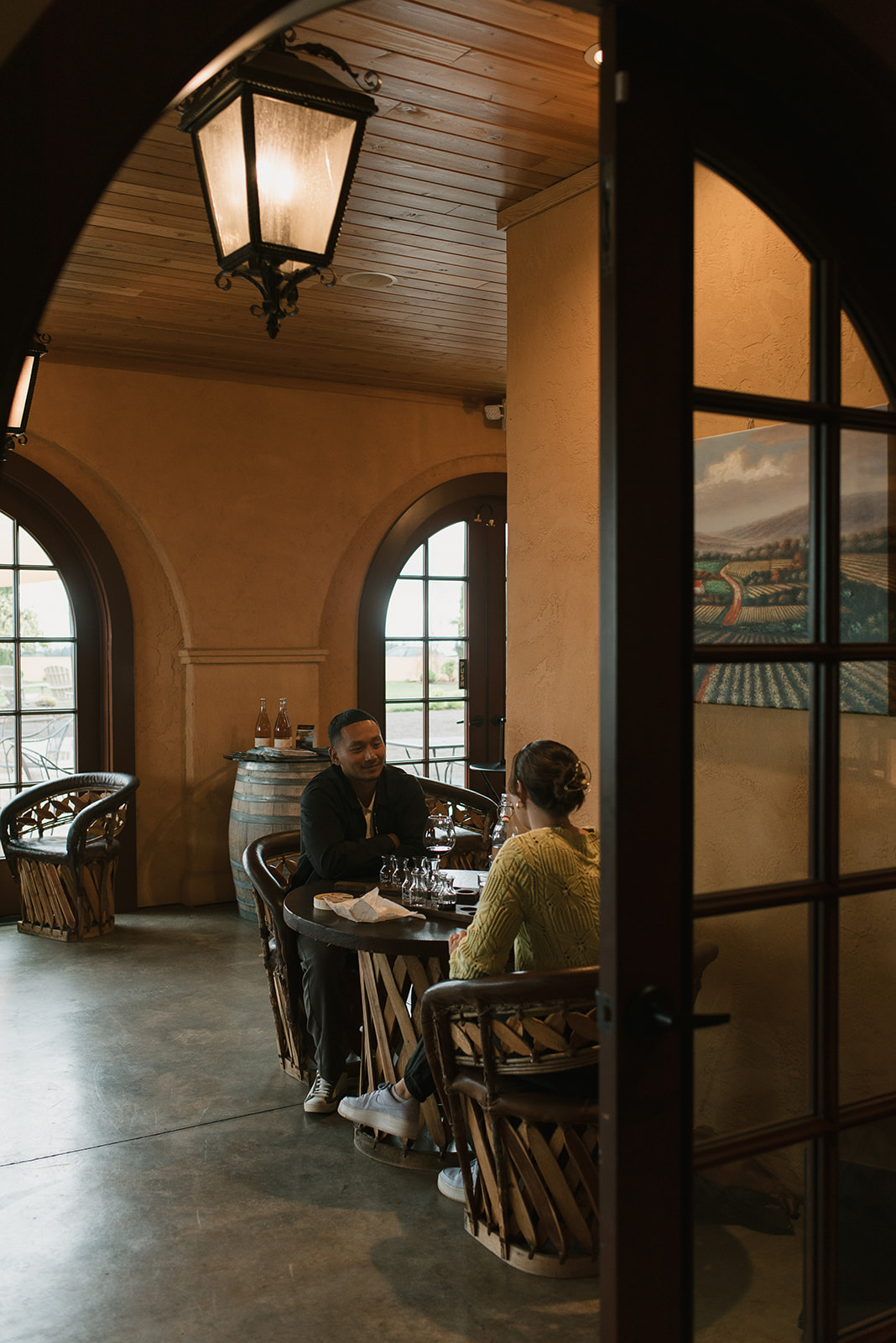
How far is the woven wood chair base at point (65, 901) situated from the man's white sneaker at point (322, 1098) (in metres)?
2.53

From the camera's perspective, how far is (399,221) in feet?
13.4

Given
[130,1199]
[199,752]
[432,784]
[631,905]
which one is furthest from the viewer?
[199,752]

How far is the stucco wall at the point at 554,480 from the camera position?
355 centimetres

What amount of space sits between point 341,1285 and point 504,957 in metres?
0.87

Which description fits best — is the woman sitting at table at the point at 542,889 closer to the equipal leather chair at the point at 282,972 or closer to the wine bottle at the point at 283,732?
the equipal leather chair at the point at 282,972

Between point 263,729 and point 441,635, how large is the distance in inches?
60.4

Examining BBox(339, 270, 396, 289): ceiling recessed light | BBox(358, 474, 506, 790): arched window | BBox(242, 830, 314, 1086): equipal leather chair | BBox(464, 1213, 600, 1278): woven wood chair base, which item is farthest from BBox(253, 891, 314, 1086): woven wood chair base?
BBox(358, 474, 506, 790): arched window

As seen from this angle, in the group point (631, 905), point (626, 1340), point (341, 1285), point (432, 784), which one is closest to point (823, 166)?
point (631, 905)

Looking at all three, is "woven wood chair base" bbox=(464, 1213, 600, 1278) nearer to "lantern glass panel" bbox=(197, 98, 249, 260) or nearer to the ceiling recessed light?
"lantern glass panel" bbox=(197, 98, 249, 260)

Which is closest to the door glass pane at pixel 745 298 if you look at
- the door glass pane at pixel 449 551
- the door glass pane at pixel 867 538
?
the door glass pane at pixel 867 538

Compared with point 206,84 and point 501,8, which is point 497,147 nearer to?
point 501,8

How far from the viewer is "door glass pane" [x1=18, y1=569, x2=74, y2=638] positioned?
626 centimetres

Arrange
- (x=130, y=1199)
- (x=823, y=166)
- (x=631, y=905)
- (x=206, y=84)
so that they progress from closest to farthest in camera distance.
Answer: (x=631, y=905) → (x=823, y=166) → (x=206, y=84) → (x=130, y=1199)

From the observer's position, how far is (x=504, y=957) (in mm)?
2723
